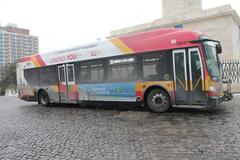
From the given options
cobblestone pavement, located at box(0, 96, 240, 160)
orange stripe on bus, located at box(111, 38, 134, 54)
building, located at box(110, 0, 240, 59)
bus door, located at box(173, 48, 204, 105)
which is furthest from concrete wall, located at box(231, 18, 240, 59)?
cobblestone pavement, located at box(0, 96, 240, 160)

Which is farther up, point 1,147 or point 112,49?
point 112,49

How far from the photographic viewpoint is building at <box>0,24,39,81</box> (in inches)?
2440

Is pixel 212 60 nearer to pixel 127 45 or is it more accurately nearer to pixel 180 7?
pixel 127 45

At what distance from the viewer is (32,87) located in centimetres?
1456

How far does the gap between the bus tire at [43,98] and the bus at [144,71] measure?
0.43 metres

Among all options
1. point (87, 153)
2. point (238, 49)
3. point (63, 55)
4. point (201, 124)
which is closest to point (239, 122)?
point (201, 124)

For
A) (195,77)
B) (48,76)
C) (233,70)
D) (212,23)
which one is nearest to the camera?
(195,77)

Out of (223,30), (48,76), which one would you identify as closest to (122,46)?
(48,76)

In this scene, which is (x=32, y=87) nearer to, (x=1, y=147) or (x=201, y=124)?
(x=1, y=147)

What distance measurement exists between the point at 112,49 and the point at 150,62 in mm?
2027

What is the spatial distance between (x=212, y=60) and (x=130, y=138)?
14.9 feet

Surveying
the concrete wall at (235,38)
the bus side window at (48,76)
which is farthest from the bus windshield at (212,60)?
the concrete wall at (235,38)

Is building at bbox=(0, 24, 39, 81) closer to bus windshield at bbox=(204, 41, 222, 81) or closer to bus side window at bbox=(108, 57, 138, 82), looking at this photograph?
bus side window at bbox=(108, 57, 138, 82)

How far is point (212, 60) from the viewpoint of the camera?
336 inches
